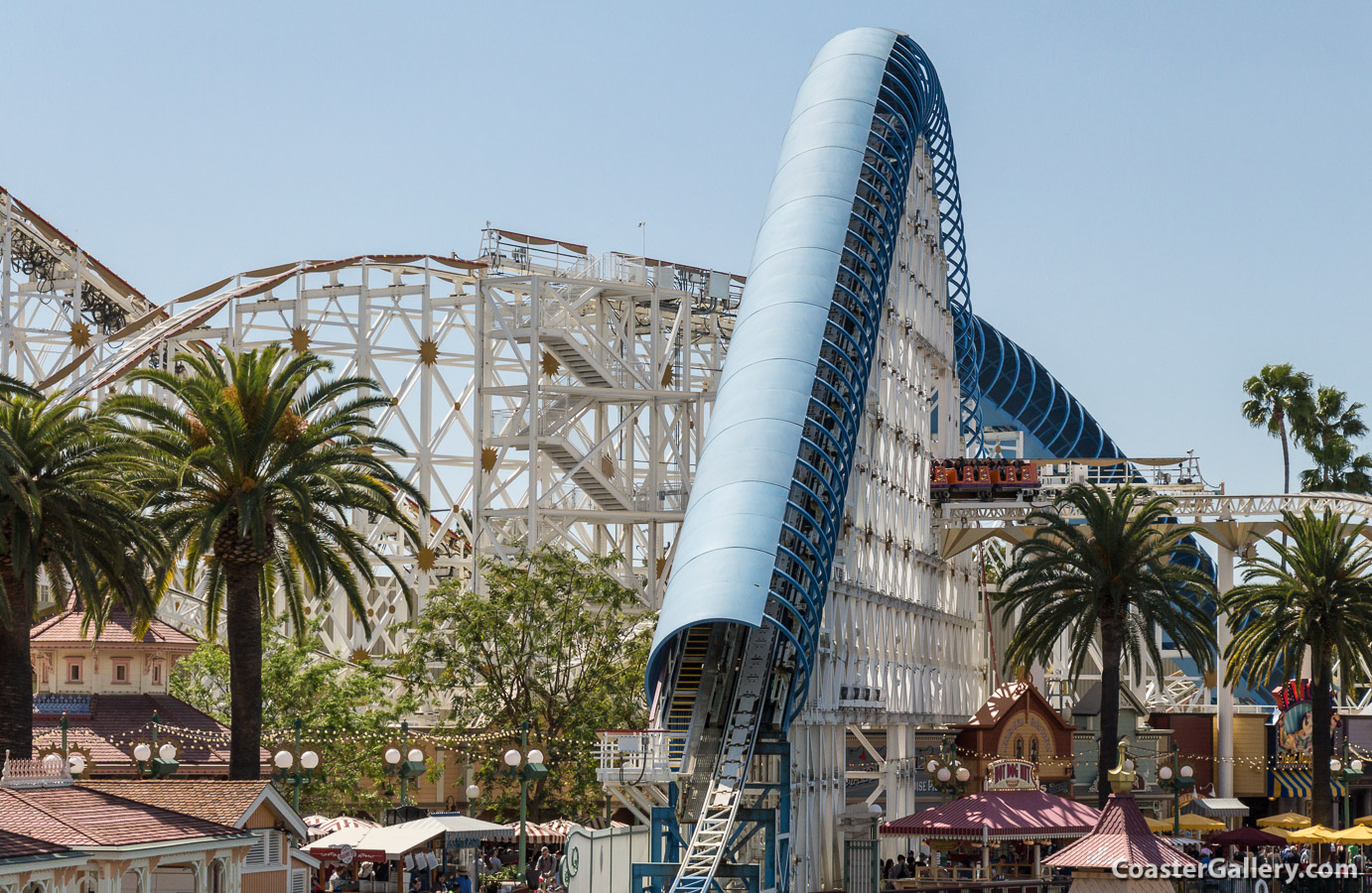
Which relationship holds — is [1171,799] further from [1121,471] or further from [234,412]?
[234,412]

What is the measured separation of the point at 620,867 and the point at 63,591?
39.0 ft

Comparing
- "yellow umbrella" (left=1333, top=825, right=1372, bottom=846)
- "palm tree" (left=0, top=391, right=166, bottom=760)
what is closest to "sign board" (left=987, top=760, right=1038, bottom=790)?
"yellow umbrella" (left=1333, top=825, right=1372, bottom=846)

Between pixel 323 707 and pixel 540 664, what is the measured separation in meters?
5.94

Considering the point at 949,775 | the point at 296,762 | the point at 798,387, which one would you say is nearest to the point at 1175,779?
the point at 949,775

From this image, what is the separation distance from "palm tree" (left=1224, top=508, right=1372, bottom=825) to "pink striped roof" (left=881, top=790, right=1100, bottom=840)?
1328 centimetres

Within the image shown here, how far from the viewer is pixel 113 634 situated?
1884 inches

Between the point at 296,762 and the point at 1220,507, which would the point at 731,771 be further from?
the point at 1220,507

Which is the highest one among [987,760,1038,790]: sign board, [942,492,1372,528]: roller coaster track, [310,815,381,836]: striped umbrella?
[942,492,1372,528]: roller coaster track

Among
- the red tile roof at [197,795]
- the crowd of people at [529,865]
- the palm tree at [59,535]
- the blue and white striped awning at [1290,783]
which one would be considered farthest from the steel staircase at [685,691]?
the blue and white striped awning at [1290,783]

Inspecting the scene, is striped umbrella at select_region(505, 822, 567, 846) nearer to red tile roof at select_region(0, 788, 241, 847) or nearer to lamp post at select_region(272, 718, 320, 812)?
lamp post at select_region(272, 718, 320, 812)

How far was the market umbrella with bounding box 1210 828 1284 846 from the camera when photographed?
4838 cm

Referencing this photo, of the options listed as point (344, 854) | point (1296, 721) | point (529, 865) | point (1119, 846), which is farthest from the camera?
point (1296, 721)

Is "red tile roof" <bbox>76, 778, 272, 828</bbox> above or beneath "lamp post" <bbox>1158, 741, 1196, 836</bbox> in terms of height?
above

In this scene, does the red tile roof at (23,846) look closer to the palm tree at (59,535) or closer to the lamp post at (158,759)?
the palm tree at (59,535)
